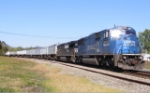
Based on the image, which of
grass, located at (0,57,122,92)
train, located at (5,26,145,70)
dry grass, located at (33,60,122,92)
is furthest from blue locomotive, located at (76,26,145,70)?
dry grass, located at (33,60,122,92)

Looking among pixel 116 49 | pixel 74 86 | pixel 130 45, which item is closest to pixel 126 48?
pixel 130 45

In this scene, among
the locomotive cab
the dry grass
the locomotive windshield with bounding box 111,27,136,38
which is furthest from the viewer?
the locomotive windshield with bounding box 111,27,136,38

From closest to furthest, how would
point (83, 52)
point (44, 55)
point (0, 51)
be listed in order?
point (83, 52)
point (44, 55)
point (0, 51)

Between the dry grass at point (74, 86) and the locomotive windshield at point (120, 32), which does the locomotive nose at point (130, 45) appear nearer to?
the locomotive windshield at point (120, 32)

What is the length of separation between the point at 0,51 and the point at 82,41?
189 ft

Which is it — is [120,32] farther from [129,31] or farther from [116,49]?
[116,49]

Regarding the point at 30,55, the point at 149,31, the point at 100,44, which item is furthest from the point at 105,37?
the point at 149,31

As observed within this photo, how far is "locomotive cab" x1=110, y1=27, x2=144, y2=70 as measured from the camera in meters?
21.5

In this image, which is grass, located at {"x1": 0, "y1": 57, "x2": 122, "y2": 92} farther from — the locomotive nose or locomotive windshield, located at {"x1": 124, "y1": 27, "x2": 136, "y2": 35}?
locomotive windshield, located at {"x1": 124, "y1": 27, "x2": 136, "y2": 35}

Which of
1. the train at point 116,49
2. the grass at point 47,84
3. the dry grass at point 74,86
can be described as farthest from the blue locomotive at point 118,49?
the dry grass at point 74,86

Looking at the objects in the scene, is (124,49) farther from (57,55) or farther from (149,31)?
(149,31)

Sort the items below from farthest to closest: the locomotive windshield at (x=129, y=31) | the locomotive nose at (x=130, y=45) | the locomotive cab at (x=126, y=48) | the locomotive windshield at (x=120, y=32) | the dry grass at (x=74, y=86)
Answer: the locomotive windshield at (x=129, y=31) < the locomotive windshield at (x=120, y=32) < the locomotive nose at (x=130, y=45) < the locomotive cab at (x=126, y=48) < the dry grass at (x=74, y=86)

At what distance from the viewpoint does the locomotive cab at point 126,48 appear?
21484mm

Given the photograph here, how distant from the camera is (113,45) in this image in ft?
73.2
